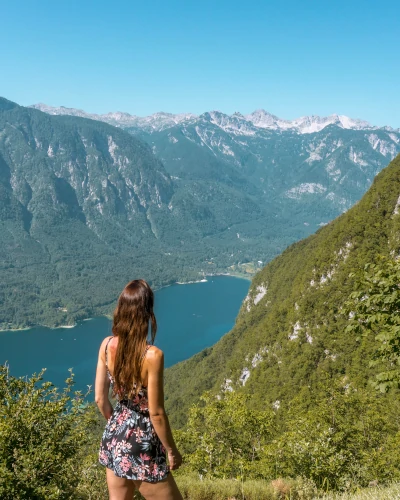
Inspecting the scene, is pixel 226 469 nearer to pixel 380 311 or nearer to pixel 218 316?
pixel 380 311

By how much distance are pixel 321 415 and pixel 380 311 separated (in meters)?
14.5

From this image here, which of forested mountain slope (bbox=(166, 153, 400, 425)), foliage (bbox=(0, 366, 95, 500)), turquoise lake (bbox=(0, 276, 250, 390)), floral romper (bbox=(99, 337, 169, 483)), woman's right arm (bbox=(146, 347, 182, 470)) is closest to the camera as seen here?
woman's right arm (bbox=(146, 347, 182, 470))

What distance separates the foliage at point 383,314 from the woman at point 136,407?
385 centimetres

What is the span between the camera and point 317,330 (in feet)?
207

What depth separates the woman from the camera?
4117mm

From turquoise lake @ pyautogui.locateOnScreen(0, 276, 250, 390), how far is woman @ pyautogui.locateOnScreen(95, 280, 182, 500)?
121m

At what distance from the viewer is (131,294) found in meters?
4.32

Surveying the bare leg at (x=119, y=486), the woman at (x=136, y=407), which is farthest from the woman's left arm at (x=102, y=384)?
the bare leg at (x=119, y=486)

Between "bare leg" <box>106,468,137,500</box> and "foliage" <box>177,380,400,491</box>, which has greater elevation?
"bare leg" <box>106,468,137,500</box>

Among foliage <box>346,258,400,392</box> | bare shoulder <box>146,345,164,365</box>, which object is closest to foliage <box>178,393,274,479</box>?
foliage <box>346,258,400,392</box>

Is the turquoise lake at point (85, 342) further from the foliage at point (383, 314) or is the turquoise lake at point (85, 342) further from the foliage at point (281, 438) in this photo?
the foliage at point (383, 314)

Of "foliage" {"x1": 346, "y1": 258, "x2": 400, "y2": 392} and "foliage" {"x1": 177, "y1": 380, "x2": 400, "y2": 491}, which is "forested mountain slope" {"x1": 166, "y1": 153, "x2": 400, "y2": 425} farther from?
"foliage" {"x1": 346, "y1": 258, "x2": 400, "y2": 392}

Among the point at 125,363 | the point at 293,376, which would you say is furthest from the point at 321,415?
the point at 293,376

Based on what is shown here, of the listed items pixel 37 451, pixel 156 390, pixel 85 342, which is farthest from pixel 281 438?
pixel 85 342
